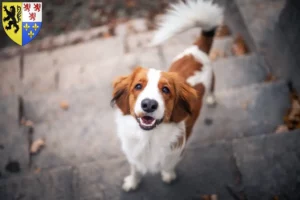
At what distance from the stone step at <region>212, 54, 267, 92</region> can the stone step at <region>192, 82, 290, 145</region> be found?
0.83ft

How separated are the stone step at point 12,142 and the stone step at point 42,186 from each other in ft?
0.76

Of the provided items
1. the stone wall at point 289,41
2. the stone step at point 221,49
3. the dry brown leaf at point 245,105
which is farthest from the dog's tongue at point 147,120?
the stone step at point 221,49

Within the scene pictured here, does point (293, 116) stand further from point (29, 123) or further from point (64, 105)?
point (29, 123)

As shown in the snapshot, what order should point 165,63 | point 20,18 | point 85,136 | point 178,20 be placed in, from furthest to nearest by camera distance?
point 165,63
point 85,136
point 178,20
point 20,18

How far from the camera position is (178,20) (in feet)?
9.11

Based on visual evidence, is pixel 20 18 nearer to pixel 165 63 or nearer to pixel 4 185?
pixel 4 185

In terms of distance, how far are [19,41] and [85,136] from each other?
149 cm

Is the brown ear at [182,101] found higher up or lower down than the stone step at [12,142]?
higher up

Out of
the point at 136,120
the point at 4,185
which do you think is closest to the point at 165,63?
the point at 136,120

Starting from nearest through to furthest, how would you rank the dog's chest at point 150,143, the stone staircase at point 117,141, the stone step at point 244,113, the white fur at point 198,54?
the dog's chest at point 150,143
the stone staircase at point 117,141
the white fur at point 198,54
the stone step at point 244,113

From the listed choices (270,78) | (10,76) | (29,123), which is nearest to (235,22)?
(270,78)

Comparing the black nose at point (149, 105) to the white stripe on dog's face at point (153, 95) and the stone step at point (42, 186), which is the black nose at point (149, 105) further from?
the stone step at point (42, 186)

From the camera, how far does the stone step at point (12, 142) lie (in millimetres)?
3098

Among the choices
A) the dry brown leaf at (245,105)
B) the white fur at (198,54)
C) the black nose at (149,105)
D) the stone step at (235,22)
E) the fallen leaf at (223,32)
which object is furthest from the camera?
the fallen leaf at (223,32)
